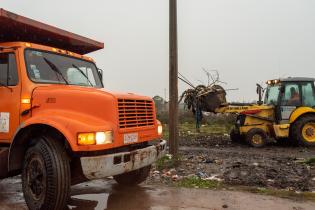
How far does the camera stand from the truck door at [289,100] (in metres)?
14.4

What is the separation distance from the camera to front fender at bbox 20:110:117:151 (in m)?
5.36

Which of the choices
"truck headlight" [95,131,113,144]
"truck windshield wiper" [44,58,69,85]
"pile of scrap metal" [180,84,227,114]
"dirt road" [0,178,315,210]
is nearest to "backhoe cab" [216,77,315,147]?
"pile of scrap metal" [180,84,227,114]

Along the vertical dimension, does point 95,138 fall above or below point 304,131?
above

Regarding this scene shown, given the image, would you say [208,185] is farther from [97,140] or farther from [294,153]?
[294,153]

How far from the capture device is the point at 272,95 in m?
15.1

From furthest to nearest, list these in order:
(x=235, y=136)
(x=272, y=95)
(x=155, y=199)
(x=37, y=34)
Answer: (x=235, y=136) → (x=272, y=95) → (x=37, y=34) → (x=155, y=199)

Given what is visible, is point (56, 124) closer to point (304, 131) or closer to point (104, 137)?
point (104, 137)

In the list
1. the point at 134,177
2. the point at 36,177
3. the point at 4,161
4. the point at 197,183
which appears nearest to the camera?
the point at 36,177

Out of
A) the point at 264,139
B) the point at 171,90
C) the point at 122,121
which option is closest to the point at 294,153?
the point at 264,139

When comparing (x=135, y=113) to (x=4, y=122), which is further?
(x=4, y=122)

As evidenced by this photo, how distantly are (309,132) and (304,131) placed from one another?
207 mm

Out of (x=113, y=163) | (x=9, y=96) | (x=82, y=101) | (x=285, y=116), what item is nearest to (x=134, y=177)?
(x=113, y=163)

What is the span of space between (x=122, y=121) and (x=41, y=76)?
1531mm

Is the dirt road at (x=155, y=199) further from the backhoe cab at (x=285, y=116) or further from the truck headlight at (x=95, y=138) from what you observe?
the backhoe cab at (x=285, y=116)
